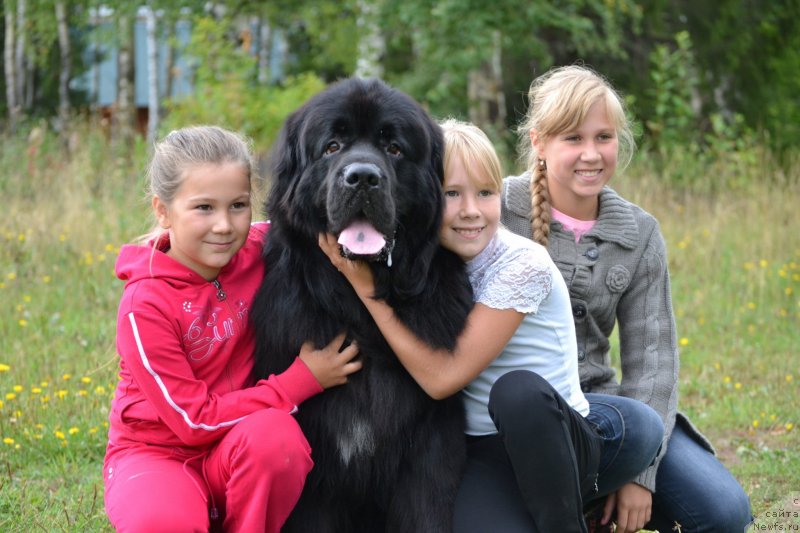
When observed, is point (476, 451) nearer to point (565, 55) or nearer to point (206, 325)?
point (206, 325)

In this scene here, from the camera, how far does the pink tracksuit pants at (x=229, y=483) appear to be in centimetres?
213

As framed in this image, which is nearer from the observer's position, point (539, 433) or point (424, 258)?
point (539, 433)

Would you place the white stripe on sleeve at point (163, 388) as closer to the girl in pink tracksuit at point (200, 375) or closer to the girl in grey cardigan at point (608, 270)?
the girl in pink tracksuit at point (200, 375)

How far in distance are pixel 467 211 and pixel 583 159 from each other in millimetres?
504

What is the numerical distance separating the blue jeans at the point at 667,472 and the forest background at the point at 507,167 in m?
0.50

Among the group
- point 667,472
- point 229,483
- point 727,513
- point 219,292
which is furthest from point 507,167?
point 229,483

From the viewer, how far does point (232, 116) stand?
29.3 ft

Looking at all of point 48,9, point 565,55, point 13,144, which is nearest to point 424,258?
point 13,144

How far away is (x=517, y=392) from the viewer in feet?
7.36

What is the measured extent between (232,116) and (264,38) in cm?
677

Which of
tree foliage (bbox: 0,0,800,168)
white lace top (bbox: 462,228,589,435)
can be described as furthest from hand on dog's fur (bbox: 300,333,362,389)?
tree foliage (bbox: 0,0,800,168)

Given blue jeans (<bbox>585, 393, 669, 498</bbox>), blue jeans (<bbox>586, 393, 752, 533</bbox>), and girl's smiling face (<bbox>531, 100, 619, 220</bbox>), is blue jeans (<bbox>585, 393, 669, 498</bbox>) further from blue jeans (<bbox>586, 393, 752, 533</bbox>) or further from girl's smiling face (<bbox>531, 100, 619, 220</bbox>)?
girl's smiling face (<bbox>531, 100, 619, 220</bbox>)

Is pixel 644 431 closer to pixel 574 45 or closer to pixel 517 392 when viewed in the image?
pixel 517 392

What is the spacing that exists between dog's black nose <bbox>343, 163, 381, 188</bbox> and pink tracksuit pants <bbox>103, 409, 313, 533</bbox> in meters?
0.60
